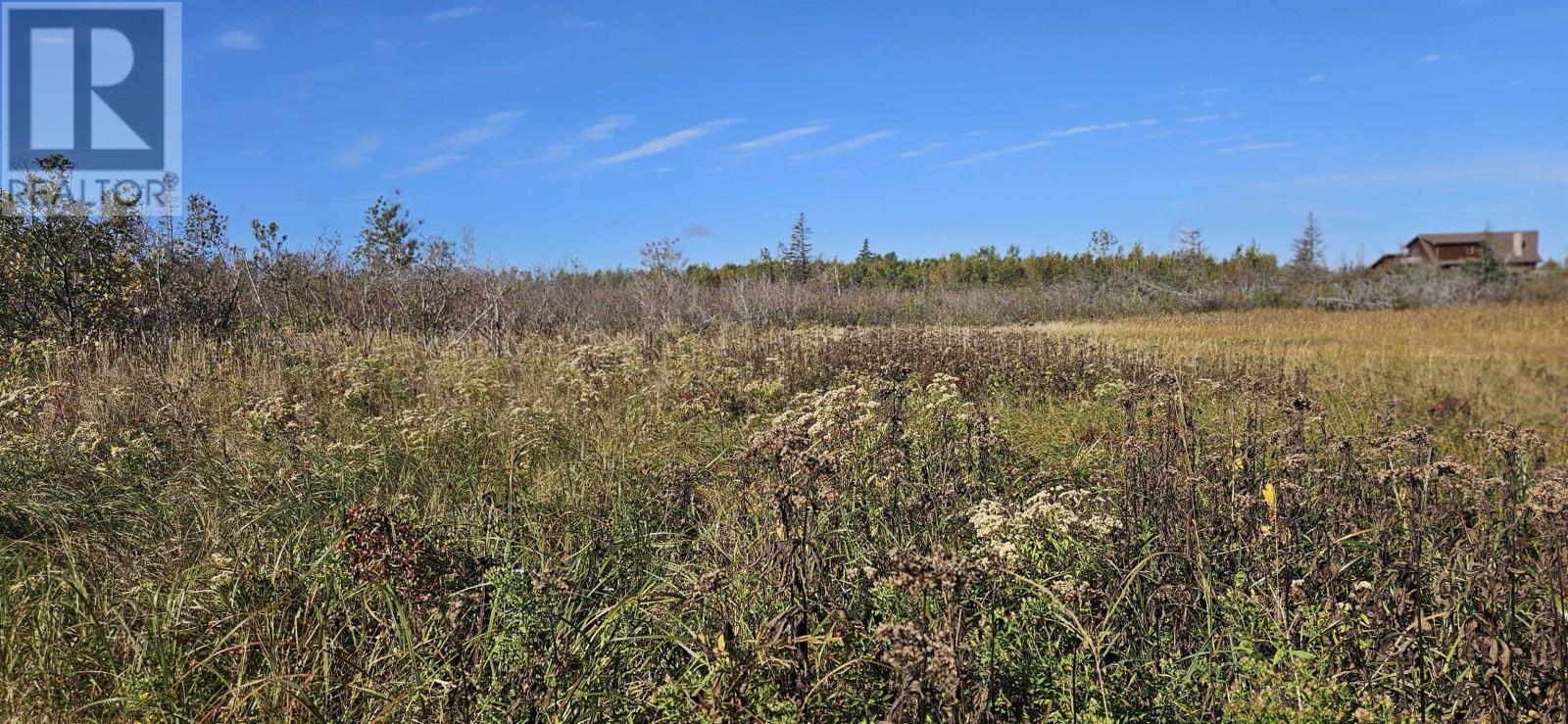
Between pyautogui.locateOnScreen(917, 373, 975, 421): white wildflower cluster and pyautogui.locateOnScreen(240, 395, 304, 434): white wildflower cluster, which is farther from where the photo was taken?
pyautogui.locateOnScreen(917, 373, 975, 421): white wildflower cluster

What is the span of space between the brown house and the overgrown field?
5.78m

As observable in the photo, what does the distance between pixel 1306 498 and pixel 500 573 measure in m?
3.40

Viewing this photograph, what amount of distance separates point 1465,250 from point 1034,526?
51.8 feet

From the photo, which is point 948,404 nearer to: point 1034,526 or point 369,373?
point 1034,526

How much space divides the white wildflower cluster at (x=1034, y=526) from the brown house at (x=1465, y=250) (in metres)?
8.29

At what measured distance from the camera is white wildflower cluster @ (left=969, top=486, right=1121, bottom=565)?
2756mm

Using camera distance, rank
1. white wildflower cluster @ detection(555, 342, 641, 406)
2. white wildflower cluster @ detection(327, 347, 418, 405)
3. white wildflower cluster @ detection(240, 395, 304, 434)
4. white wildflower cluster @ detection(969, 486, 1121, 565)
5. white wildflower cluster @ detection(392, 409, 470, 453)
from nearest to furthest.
Result: white wildflower cluster @ detection(969, 486, 1121, 565), white wildflower cluster @ detection(240, 395, 304, 434), white wildflower cluster @ detection(392, 409, 470, 453), white wildflower cluster @ detection(555, 342, 641, 406), white wildflower cluster @ detection(327, 347, 418, 405)

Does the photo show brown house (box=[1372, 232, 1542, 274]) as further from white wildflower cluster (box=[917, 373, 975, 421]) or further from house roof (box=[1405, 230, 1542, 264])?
white wildflower cluster (box=[917, 373, 975, 421])

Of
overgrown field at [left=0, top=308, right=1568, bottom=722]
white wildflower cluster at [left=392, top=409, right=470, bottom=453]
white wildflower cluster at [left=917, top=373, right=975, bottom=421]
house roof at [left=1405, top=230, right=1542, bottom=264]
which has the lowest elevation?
overgrown field at [left=0, top=308, right=1568, bottom=722]

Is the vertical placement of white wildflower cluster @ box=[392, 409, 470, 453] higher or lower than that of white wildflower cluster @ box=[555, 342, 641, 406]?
lower

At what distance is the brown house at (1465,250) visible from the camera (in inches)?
381

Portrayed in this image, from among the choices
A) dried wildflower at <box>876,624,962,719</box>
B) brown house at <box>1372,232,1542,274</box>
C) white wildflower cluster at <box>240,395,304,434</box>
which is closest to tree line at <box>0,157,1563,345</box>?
brown house at <box>1372,232,1542,274</box>

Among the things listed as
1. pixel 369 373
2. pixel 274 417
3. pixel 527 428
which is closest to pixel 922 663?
pixel 527 428

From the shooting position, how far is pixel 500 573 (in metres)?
2.43
